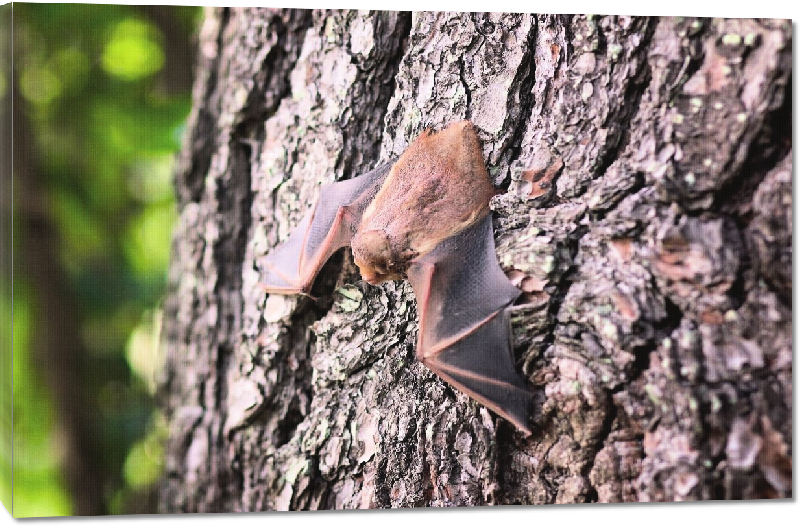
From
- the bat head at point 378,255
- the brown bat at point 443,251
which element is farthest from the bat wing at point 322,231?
the bat head at point 378,255

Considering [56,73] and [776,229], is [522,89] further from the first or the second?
[56,73]

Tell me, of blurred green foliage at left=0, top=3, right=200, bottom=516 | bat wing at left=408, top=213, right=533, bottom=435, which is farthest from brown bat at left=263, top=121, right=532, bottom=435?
blurred green foliage at left=0, top=3, right=200, bottom=516

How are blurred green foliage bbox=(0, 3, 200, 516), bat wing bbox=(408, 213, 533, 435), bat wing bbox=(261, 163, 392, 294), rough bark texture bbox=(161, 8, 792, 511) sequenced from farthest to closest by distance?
blurred green foliage bbox=(0, 3, 200, 516) → bat wing bbox=(261, 163, 392, 294) → bat wing bbox=(408, 213, 533, 435) → rough bark texture bbox=(161, 8, 792, 511)

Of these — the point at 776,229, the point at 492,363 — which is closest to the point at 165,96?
the point at 492,363

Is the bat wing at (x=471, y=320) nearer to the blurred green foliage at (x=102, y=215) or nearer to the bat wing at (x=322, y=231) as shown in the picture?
the bat wing at (x=322, y=231)

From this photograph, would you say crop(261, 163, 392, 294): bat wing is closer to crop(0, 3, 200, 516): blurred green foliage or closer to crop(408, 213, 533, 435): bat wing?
crop(408, 213, 533, 435): bat wing

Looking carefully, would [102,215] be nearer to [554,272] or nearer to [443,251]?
[443,251]

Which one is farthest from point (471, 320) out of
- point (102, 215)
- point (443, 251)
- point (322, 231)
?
point (102, 215)
